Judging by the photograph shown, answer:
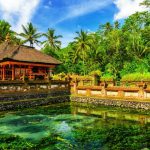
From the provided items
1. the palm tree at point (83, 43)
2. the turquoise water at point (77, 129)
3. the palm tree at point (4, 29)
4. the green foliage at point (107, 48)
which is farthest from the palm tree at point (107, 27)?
the turquoise water at point (77, 129)

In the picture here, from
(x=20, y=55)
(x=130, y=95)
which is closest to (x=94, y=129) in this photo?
(x=130, y=95)

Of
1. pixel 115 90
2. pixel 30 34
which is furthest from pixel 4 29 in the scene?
pixel 115 90

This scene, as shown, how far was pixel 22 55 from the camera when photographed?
31422mm

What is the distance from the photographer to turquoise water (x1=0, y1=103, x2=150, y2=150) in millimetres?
12055

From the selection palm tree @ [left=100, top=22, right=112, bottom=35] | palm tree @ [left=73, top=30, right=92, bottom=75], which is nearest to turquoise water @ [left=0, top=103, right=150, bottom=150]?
palm tree @ [left=73, top=30, right=92, bottom=75]

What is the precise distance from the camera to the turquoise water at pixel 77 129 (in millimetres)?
12055

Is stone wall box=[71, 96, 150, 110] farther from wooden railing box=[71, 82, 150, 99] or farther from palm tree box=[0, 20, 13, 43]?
palm tree box=[0, 20, 13, 43]

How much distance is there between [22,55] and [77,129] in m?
18.3

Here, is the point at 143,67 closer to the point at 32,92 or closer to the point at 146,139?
the point at 32,92

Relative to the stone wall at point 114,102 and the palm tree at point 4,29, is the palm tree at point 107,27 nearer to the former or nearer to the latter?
the palm tree at point 4,29

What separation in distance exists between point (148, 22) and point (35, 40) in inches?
999

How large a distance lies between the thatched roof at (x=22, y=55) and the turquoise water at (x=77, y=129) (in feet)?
31.5

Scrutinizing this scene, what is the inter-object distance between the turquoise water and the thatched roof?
9594mm

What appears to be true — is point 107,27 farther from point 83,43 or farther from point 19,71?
point 19,71
